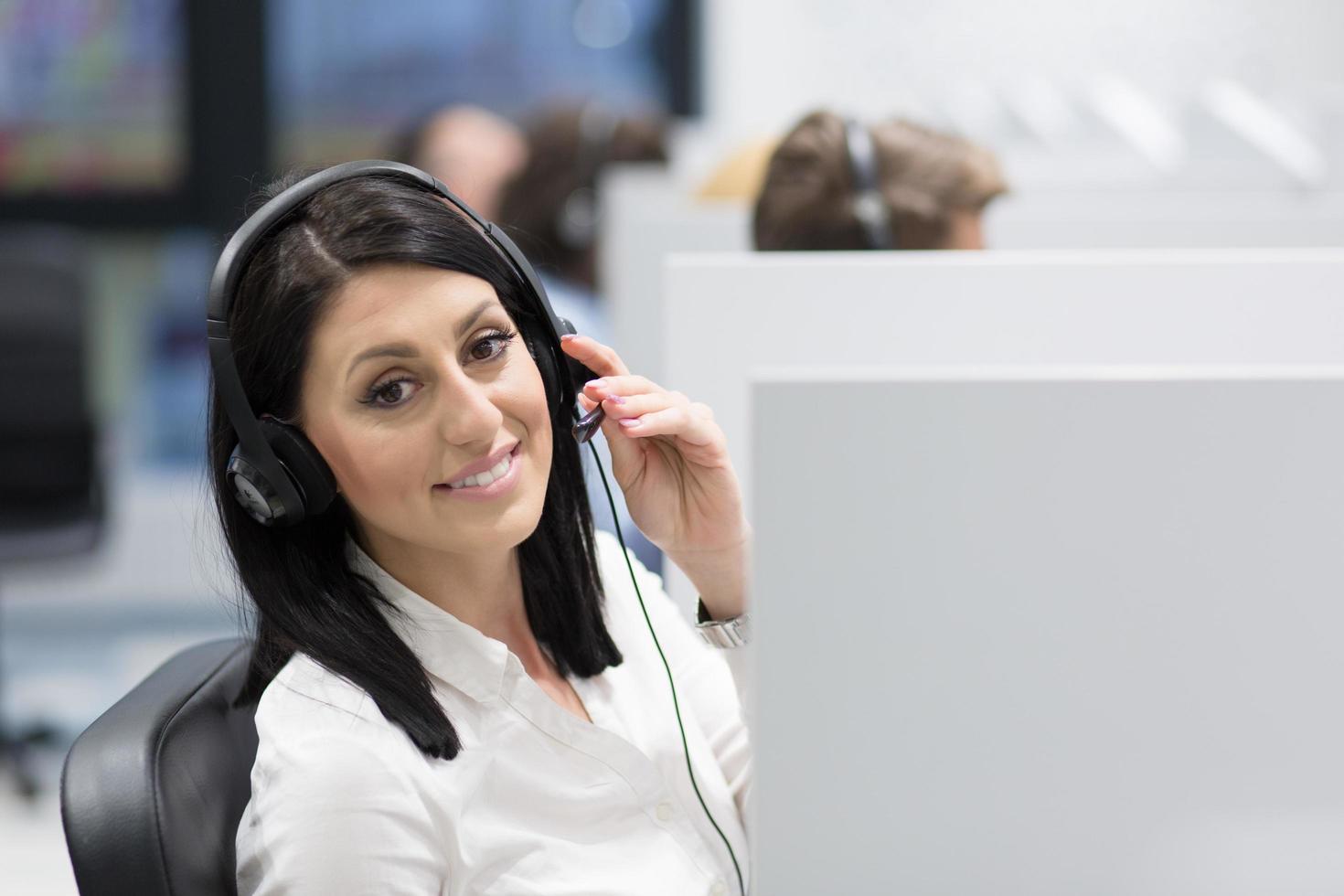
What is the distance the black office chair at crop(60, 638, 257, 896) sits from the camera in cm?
79

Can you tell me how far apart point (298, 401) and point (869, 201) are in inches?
33.3

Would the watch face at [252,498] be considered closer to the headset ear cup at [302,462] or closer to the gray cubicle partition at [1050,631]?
the headset ear cup at [302,462]

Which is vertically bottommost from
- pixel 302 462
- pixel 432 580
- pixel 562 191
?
pixel 432 580

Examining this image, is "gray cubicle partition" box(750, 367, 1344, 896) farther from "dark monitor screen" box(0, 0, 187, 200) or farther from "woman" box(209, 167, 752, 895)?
"dark monitor screen" box(0, 0, 187, 200)

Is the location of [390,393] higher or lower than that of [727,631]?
higher

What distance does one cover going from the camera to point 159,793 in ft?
2.65

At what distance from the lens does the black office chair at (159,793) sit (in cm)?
79

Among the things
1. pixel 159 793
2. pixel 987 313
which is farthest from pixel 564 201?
pixel 159 793

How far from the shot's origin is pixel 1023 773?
0.64m

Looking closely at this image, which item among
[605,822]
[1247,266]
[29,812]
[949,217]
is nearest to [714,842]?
[605,822]

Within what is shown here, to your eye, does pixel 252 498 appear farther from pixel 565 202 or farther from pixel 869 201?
pixel 565 202

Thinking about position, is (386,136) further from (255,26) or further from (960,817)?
(960,817)

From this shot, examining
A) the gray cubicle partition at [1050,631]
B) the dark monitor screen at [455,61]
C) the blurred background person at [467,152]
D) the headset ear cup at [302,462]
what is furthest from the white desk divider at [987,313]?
the dark monitor screen at [455,61]

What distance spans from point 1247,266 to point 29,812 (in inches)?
95.6
